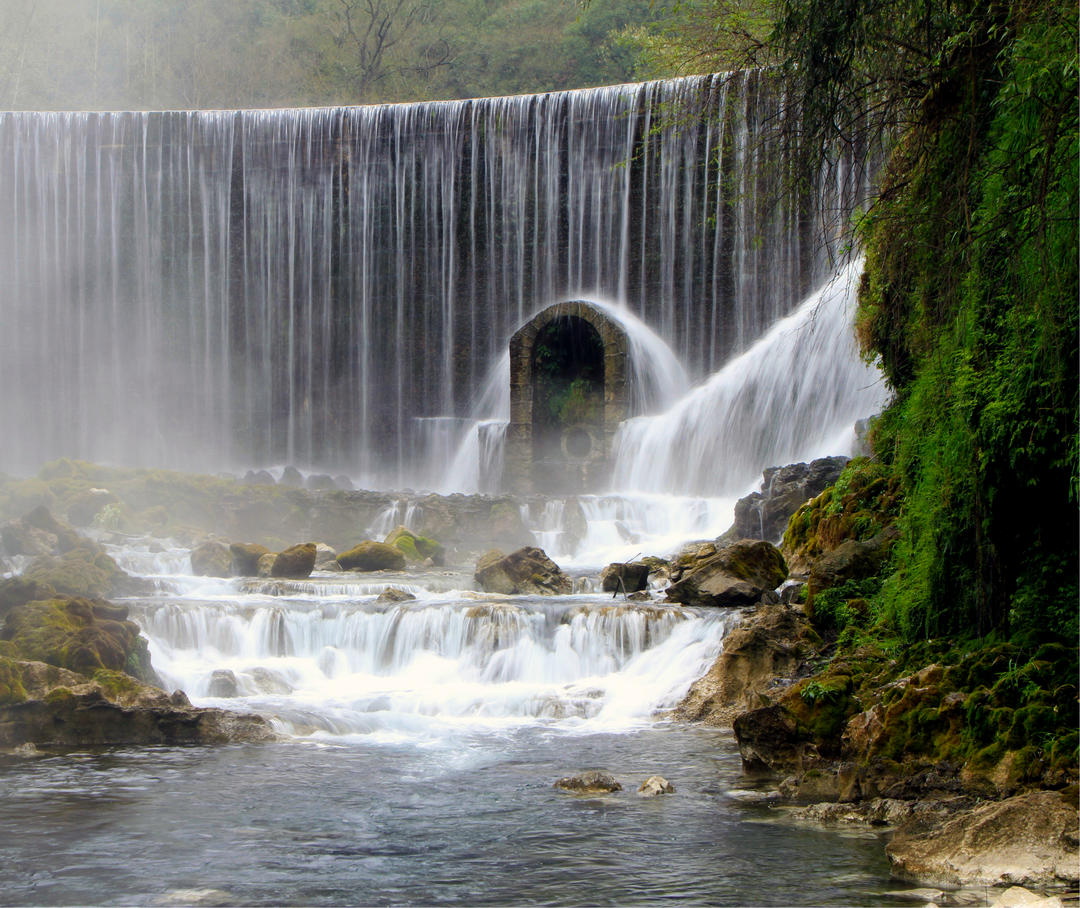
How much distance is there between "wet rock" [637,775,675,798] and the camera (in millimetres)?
7352

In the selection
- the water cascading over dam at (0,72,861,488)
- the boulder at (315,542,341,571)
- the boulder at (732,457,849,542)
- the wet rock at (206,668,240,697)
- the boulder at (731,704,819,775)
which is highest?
the water cascading over dam at (0,72,861,488)

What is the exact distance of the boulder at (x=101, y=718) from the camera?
906 centimetres

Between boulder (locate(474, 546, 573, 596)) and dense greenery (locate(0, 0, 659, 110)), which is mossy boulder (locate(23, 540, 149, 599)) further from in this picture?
dense greenery (locate(0, 0, 659, 110))

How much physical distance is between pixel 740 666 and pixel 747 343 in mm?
15904

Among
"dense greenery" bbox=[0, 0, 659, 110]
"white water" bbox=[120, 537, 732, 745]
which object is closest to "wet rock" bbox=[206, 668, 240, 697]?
"white water" bbox=[120, 537, 732, 745]

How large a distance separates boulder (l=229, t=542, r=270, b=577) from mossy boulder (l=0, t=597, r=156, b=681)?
5502mm

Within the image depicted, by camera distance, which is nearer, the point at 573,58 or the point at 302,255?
the point at 302,255

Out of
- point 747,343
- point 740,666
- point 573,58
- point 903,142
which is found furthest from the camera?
point 573,58

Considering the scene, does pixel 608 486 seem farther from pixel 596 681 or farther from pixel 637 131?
pixel 596 681

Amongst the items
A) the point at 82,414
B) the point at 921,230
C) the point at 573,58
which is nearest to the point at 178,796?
the point at 921,230

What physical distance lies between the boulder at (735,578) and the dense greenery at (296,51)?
31.4m

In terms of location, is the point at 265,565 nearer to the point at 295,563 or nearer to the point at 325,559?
the point at 295,563

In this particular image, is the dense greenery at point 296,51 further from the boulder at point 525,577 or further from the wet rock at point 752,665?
the wet rock at point 752,665

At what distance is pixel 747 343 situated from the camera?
24938 millimetres
